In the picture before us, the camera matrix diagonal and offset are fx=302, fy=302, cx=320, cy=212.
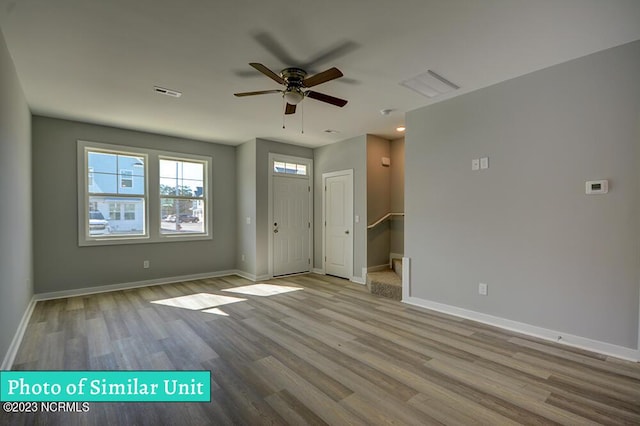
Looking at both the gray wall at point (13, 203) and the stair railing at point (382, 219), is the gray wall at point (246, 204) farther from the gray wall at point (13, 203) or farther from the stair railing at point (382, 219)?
the gray wall at point (13, 203)

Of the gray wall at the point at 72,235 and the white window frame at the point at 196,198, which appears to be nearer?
the gray wall at the point at 72,235

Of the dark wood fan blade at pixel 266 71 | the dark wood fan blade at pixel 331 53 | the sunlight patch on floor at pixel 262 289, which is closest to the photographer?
the dark wood fan blade at pixel 266 71

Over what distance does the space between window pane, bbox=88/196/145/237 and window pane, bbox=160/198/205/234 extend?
390 mm

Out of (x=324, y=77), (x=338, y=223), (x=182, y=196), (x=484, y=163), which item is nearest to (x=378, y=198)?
(x=338, y=223)

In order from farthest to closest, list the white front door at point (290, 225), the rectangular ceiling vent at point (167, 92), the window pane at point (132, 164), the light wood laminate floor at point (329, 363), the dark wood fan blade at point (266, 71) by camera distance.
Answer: the white front door at point (290, 225) → the window pane at point (132, 164) → the rectangular ceiling vent at point (167, 92) → the dark wood fan blade at point (266, 71) → the light wood laminate floor at point (329, 363)

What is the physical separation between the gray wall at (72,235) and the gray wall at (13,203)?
1.61 ft

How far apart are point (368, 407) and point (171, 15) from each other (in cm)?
315

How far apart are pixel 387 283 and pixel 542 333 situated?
6.66ft

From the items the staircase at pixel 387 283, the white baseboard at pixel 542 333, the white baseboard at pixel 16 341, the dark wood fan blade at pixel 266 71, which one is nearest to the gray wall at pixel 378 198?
the staircase at pixel 387 283

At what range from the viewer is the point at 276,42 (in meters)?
2.60

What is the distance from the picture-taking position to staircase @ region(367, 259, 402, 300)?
4.59m

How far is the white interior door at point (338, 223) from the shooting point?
589 cm
